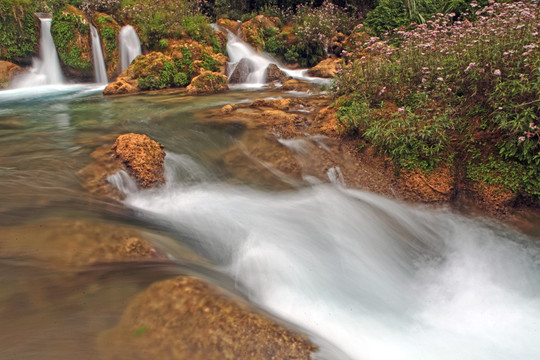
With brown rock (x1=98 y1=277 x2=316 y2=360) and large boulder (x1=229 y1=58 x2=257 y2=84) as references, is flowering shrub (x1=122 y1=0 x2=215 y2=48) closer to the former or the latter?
large boulder (x1=229 y1=58 x2=257 y2=84)

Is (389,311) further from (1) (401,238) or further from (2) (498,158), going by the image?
(2) (498,158)

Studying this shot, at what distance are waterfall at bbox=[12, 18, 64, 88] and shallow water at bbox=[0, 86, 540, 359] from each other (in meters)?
10.3


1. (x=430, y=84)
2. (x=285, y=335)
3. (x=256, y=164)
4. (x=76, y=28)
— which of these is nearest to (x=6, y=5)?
(x=76, y=28)

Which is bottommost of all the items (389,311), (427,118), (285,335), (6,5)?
(389,311)

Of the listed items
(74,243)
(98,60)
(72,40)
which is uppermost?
(72,40)

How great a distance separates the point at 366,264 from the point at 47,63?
16402 millimetres

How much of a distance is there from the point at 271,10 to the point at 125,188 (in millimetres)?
19931

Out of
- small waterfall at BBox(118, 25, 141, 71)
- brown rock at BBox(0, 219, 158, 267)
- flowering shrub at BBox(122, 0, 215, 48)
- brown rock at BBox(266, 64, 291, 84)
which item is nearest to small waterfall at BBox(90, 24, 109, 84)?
small waterfall at BBox(118, 25, 141, 71)

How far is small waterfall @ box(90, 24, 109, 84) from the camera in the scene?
14.5 meters

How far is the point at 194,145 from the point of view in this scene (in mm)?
6207

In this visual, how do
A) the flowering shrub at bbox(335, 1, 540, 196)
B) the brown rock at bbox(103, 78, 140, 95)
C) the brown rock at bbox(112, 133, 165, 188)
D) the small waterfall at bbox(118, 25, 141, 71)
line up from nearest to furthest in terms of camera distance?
the flowering shrub at bbox(335, 1, 540, 196), the brown rock at bbox(112, 133, 165, 188), the brown rock at bbox(103, 78, 140, 95), the small waterfall at bbox(118, 25, 141, 71)

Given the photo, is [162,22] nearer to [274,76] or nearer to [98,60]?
[98,60]

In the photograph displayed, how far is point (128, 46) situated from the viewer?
47.9 ft

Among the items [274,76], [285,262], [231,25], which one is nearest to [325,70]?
[274,76]
